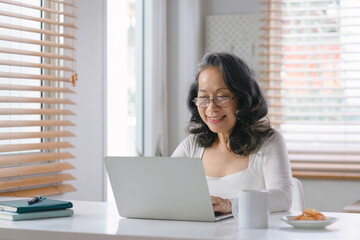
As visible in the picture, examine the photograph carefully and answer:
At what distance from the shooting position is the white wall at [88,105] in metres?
2.66

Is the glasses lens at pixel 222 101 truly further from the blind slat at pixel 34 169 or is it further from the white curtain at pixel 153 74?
the white curtain at pixel 153 74

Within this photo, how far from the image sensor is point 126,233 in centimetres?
144

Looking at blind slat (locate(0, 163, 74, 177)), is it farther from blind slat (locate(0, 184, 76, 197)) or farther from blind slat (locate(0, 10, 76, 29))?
blind slat (locate(0, 10, 76, 29))

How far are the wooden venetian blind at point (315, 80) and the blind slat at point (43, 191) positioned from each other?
1.69 meters

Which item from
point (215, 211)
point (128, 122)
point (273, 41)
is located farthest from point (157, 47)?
point (215, 211)

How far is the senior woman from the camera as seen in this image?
212 centimetres

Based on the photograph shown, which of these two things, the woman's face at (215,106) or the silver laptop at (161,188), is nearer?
the silver laptop at (161,188)

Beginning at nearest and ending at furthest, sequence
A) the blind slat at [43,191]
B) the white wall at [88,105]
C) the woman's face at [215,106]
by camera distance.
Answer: the woman's face at [215,106] → the blind slat at [43,191] → the white wall at [88,105]

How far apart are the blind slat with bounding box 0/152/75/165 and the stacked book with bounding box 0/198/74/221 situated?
501 mm

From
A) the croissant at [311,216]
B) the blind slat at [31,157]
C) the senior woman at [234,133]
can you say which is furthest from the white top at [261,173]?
the blind slat at [31,157]

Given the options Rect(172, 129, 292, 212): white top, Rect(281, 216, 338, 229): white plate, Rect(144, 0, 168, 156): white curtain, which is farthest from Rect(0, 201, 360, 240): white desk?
Rect(144, 0, 168, 156): white curtain

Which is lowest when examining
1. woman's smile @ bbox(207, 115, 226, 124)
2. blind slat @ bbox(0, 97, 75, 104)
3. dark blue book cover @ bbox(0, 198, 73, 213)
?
dark blue book cover @ bbox(0, 198, 73, 213)

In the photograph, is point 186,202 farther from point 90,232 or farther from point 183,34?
point 183,34

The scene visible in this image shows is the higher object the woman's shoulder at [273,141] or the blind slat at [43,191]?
the woman's shoulder at [273,141]
